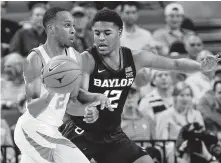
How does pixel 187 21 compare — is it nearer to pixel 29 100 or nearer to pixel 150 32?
pixel 150 32

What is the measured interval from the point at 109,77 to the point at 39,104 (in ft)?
3.43

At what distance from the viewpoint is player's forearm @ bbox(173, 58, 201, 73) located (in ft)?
17.9

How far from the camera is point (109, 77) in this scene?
530cm

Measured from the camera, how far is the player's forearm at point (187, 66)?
545 cm

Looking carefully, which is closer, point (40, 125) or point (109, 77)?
point (40, 125)

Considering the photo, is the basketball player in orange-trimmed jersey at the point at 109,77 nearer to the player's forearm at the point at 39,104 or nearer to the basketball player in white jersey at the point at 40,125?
the basketball player in white jersey at the point at 40,125

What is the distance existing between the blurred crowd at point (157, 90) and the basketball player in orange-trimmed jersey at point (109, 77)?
4.69 ft

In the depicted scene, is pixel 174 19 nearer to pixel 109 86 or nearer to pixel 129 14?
pixel 129 14

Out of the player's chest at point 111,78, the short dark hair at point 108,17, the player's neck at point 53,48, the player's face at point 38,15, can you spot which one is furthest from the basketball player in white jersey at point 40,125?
the player's face at point 38,15

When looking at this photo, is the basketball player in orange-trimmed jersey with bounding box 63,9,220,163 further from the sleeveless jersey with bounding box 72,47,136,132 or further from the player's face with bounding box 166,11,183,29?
the player's face with bounding box 166,11,183,29

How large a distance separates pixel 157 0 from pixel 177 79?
204cm

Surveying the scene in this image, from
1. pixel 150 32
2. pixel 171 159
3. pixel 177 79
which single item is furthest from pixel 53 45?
pixel 150 32

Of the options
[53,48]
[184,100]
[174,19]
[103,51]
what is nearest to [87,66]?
[103,51]

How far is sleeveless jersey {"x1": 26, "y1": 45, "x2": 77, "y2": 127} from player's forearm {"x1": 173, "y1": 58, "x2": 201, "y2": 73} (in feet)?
4.23
